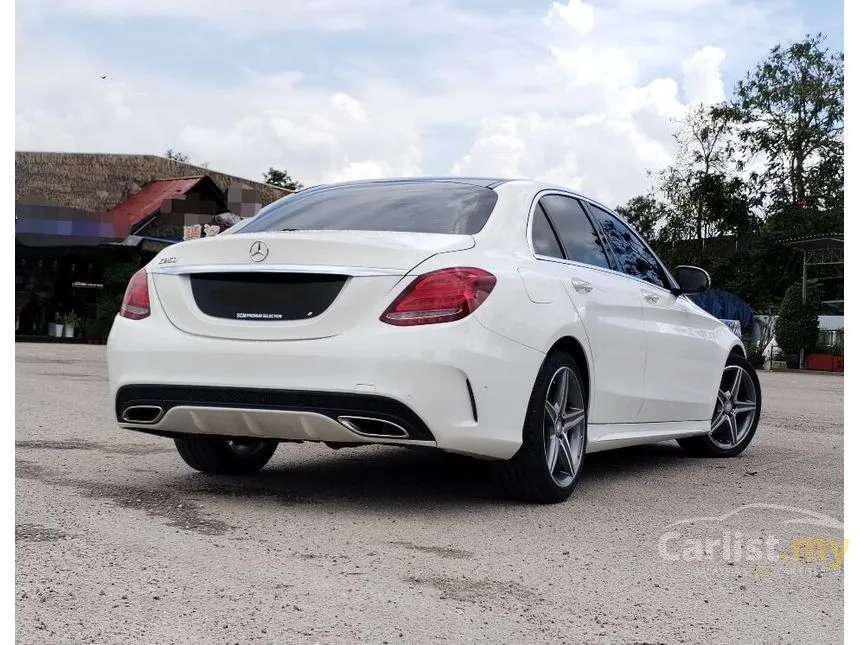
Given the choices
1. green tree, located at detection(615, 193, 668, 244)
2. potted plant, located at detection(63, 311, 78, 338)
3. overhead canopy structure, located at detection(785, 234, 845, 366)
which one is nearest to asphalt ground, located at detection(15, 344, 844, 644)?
potted plant, located at detection(63, 311, 78, 338)

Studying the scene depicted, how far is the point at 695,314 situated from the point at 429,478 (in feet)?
6.96

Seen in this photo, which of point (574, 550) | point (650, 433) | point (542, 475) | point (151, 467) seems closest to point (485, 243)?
point (542, 475)

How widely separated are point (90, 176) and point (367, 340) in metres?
31.8

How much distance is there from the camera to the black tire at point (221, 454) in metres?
5.78

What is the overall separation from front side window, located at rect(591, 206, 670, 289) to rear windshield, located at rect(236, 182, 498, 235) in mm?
1192

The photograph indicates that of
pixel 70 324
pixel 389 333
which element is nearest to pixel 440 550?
pixel 389 333

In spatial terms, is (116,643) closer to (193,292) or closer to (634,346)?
(193,292)

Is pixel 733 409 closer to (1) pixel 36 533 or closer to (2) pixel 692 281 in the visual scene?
(2) pixel 692 281

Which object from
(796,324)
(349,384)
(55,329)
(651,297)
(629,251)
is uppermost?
(629,251)

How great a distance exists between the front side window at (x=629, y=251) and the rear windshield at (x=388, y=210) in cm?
119

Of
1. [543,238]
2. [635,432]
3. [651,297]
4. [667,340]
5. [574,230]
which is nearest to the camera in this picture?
[543,238]

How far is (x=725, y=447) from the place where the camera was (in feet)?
25.0

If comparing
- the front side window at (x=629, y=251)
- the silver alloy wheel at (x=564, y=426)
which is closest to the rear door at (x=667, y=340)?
the front side window at (x=629, y=251)

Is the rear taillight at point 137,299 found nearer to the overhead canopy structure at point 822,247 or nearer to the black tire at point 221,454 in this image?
the black tire at point 221,454
